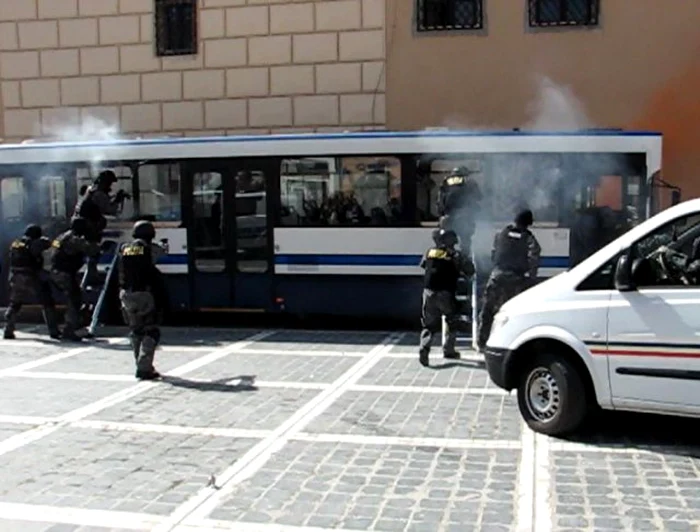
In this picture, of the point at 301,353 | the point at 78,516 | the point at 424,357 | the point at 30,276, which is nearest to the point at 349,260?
the point at 301,353

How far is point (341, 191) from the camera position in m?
12.6

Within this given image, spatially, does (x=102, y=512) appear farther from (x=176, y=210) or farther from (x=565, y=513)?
(x=176, y=210)

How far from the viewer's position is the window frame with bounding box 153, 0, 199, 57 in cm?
1750

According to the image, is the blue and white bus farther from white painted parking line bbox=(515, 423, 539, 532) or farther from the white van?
white painted parking line bbox=(515, 423, 539, 532)

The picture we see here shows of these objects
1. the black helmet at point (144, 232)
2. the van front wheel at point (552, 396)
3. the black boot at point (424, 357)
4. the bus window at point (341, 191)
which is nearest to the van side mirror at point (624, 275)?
the van front wheel at point (552, 396)

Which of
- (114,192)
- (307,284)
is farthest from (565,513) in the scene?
(114,192)

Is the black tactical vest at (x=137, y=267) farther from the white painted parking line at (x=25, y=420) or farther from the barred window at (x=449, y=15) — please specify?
the barred window at (x=449, y=15)

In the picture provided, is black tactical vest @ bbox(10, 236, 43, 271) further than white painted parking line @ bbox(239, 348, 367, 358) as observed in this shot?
Yes

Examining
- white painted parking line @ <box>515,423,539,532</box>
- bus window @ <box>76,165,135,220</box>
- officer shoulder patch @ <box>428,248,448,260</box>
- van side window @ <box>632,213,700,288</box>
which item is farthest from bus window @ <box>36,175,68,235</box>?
van side window @ <box>632,213,700,288</box>

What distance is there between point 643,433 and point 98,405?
4894mm

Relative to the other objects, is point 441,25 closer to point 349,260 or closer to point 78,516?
point 349,260

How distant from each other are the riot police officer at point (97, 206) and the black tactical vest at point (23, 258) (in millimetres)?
772

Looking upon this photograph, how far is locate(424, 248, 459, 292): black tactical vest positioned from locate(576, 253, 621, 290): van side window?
327 cm

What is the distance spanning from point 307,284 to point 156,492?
22.8ft
